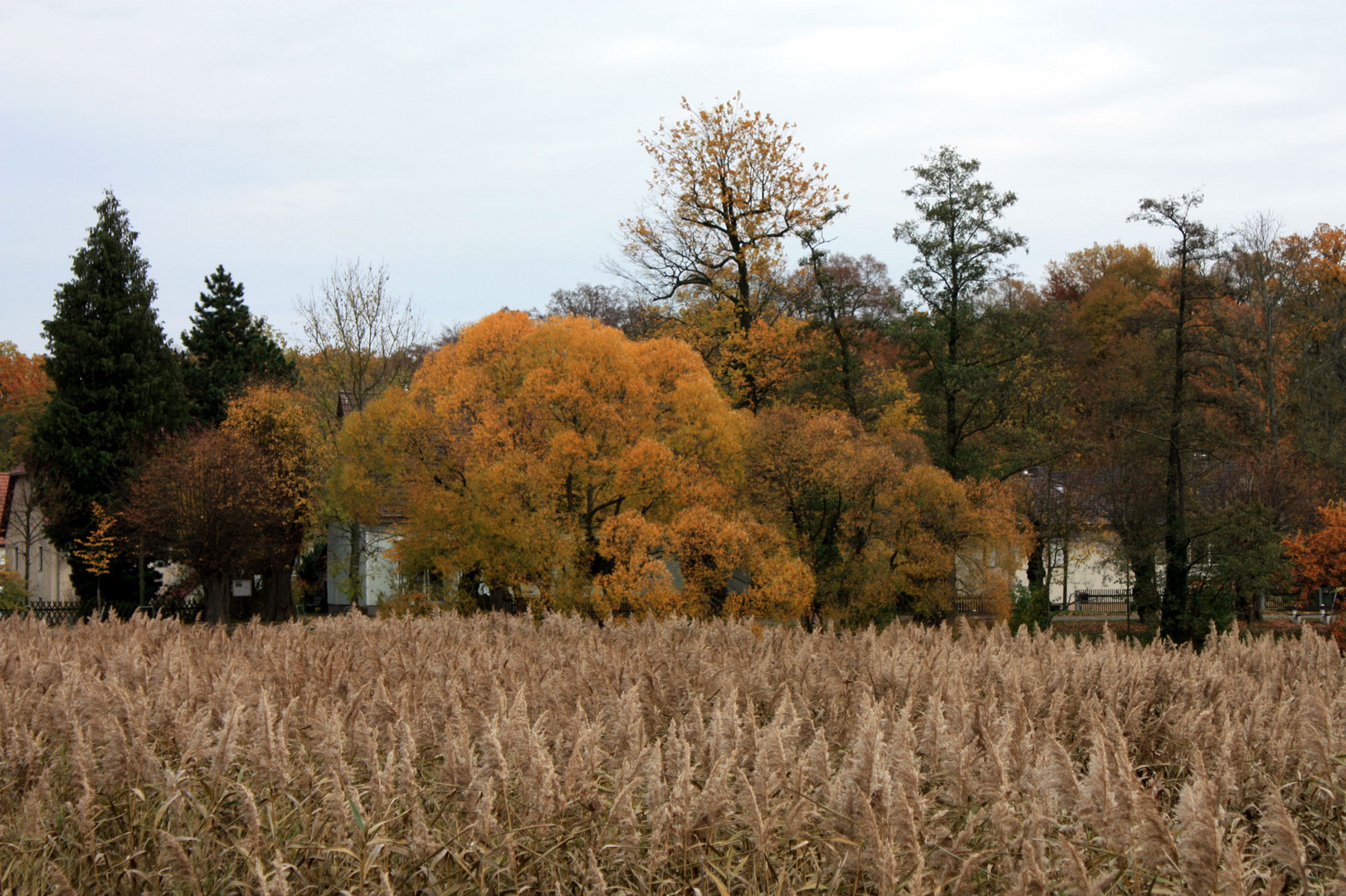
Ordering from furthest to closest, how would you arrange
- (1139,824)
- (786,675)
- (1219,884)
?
(786,675) → (1139,824) → (1219,884)

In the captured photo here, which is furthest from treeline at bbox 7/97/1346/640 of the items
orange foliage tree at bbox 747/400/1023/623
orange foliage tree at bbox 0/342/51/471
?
orange foliage tree at bbox 0/342/51/471

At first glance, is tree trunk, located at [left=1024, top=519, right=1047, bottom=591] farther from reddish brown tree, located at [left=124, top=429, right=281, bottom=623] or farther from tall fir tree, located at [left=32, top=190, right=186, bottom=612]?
tall fir tree, located at [left=32, top=190, right=186, bottom=612]

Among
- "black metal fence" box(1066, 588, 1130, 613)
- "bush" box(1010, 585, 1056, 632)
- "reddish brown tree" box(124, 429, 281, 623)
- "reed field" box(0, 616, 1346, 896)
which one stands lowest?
"black metal fence" box(1066, 588, 1130, 613)

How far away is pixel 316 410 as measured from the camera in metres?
38.2

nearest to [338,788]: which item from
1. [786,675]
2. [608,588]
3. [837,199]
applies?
[786,675]

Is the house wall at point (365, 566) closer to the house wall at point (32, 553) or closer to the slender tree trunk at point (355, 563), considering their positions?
the slender tree trunk at point (355, 563)

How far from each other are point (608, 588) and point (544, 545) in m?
2.22

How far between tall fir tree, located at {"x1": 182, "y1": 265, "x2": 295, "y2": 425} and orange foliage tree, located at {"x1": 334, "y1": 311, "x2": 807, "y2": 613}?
13188mm

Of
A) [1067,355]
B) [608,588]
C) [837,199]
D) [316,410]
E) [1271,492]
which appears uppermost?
[837,199]

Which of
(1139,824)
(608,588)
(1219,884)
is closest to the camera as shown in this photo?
(1219,884)

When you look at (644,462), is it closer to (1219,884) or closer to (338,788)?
(338,788)

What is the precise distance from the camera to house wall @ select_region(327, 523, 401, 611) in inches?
1334

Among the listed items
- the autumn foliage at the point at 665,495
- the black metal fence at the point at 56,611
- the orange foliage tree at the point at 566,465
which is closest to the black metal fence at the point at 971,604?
the autumn foliage at the point at 665,495

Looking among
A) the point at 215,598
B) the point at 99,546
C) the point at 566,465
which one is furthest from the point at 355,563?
the point at 566,465
